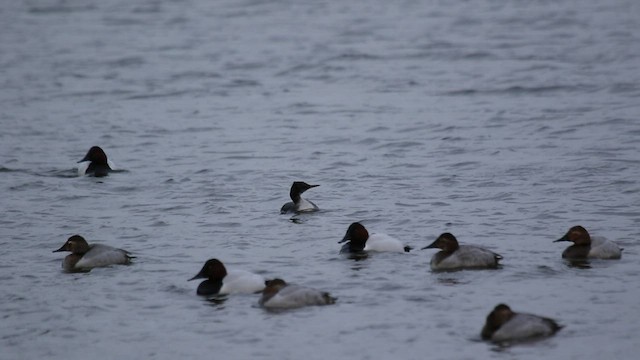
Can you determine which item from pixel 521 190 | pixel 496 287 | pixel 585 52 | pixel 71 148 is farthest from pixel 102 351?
pixel 585 52

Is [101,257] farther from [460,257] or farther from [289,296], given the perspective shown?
[460,257]

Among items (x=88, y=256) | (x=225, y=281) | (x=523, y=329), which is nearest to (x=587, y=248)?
(x=523, y=329)

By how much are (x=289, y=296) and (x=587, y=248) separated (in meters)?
3.49

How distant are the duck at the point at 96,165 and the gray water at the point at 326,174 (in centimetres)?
37

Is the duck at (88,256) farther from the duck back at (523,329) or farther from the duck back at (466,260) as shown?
the duck back at (523,329)

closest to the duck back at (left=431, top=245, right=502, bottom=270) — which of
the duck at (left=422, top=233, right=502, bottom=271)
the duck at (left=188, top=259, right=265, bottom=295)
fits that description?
the duck at (left=422, top=233, right=502, bottom=271)

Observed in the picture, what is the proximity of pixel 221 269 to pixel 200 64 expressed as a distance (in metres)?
19.8

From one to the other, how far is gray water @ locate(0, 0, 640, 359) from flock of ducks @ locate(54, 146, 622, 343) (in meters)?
0.15

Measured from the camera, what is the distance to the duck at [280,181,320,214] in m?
16.3

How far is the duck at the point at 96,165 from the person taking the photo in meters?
19.4

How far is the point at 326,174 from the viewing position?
63.0ft

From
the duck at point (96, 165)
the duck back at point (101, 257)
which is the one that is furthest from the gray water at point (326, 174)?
the duck at point (96, 165)

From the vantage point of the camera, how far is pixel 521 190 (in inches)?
674

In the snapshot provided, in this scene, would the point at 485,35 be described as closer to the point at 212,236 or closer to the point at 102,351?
the point at 212,236
